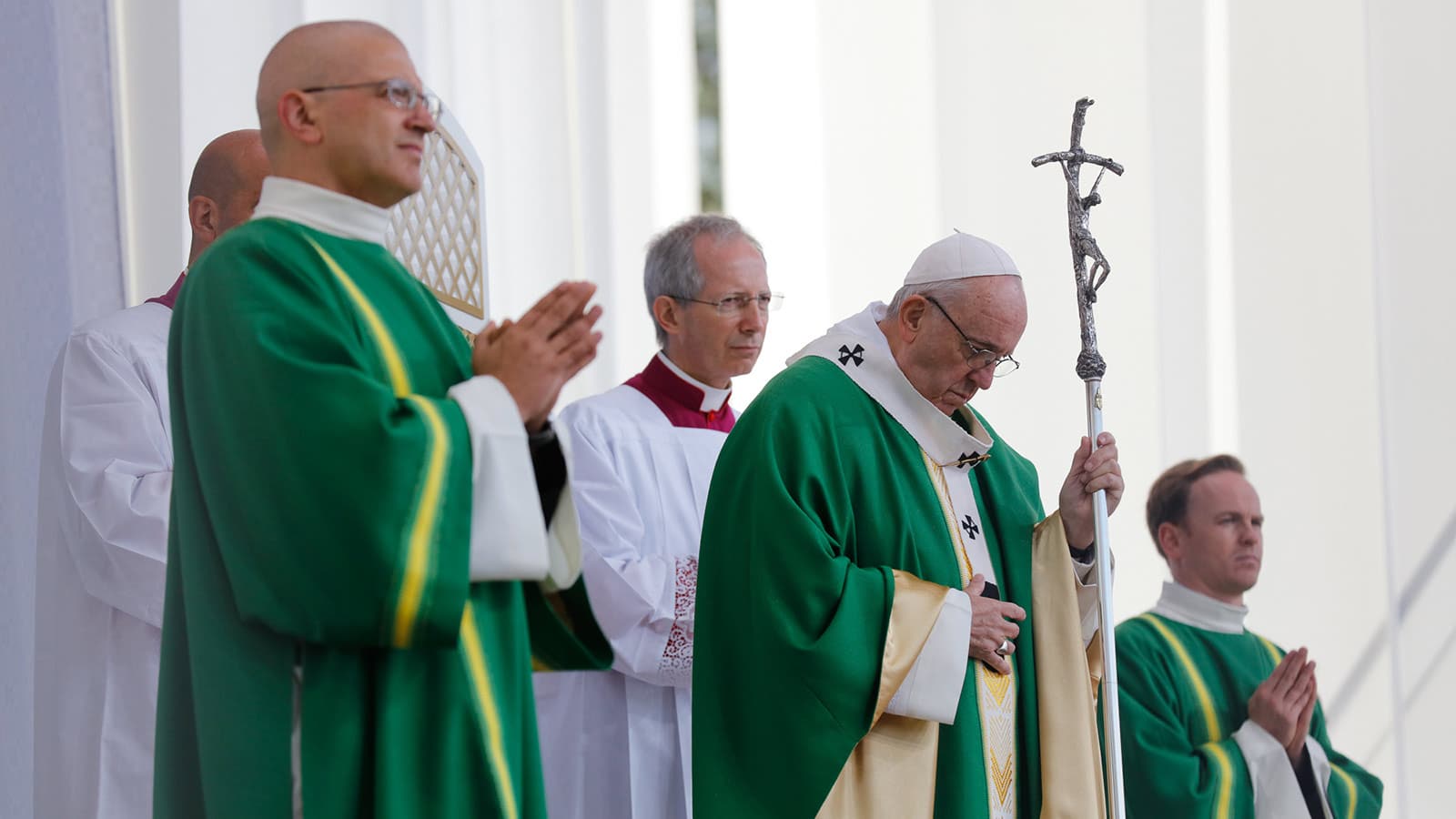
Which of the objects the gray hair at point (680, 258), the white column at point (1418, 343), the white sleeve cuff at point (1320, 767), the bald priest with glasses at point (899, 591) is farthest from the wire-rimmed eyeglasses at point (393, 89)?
the white column at point (1418, 343)

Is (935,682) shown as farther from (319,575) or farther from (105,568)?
(105,568)

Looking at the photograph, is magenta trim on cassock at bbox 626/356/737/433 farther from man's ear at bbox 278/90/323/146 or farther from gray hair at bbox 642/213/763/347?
man's ear at bbox 278/90/323/146

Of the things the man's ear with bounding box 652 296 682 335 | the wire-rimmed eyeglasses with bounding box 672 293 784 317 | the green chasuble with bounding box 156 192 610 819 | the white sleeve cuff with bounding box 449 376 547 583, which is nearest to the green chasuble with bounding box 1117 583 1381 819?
the wire-rimmed eyeglasses with bounding box 672 293 784 317

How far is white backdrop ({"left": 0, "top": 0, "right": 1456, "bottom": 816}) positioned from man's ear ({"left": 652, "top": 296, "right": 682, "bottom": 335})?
7.55ft

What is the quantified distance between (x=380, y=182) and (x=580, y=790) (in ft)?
7.35

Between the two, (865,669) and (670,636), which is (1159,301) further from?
(865,669)

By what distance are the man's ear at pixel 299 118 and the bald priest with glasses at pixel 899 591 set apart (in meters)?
1.32

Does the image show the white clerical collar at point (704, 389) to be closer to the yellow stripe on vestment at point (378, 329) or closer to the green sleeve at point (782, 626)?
the green sleeve at point (782, 626)

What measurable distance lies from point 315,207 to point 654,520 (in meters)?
2.10

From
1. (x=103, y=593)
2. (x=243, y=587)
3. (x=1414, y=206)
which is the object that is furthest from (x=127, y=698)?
(x=1414, y=206)

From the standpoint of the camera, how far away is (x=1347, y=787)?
5055 millimetres

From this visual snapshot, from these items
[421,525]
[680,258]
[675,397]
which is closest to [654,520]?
[675,397]

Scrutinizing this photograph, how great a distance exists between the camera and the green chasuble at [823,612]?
3.26 metres

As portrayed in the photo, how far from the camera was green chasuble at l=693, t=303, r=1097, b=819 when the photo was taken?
3264 millimetres
